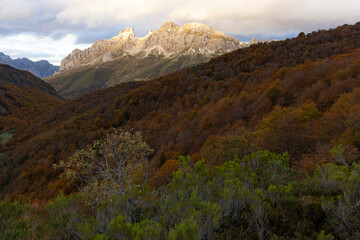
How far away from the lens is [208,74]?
59500 mm

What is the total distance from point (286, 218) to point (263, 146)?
12.5 meters

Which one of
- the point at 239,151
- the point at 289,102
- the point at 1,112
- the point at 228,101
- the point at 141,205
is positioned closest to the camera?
the point at 141,205

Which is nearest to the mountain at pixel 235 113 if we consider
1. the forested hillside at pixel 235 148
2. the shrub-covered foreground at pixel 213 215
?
the forested hillside at pixel 235 148

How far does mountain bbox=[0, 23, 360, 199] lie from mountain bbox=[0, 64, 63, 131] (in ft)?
157

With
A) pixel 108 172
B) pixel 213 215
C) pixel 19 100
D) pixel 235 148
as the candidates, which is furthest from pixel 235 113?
pixel 19 100

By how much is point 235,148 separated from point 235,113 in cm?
1929

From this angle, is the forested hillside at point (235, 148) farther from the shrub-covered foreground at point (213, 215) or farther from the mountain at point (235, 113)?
the mountain at point (235, 113)

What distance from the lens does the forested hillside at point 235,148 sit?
4500 millimetres

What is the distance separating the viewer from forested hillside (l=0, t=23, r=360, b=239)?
4.50 m

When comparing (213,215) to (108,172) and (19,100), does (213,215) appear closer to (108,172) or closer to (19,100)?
(108,172)

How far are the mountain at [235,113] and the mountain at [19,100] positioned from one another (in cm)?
4771

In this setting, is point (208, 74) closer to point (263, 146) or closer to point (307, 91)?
point (307, 91)

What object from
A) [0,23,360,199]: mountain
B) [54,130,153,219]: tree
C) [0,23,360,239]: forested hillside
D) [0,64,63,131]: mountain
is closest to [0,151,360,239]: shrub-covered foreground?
[0,23,360,239]: forested hillside

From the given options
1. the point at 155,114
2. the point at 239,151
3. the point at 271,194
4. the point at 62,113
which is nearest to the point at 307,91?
the point at 239,151
